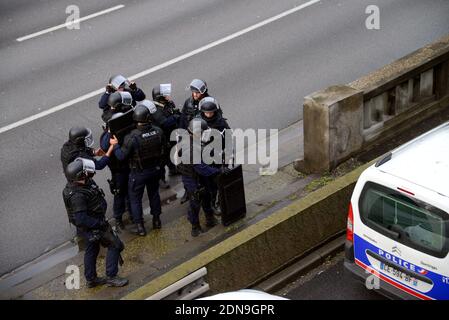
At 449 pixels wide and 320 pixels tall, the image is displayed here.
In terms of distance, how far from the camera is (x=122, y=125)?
379 inches

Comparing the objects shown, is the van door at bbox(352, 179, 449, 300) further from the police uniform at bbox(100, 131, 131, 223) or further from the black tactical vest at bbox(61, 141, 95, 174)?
the black tactical vest at bbox(61, 141, 95, 174)

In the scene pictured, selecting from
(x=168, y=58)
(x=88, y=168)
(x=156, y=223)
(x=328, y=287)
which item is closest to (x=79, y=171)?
(x=88, y=168)

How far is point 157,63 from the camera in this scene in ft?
47.5

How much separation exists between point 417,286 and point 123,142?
3967mm

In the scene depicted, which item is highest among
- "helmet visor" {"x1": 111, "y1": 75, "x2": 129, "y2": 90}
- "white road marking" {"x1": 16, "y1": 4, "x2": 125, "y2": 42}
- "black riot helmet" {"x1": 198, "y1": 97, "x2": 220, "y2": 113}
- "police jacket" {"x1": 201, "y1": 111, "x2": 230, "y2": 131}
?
"white road marking" {"x1": 16, "y1": 4, "x2": 125, "y2": 42}

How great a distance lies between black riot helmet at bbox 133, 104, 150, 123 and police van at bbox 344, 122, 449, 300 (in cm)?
280

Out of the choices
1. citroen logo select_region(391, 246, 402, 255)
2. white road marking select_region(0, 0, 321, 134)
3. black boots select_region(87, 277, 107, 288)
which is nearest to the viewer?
citroen logo select_region(391, 246, 402, 255)

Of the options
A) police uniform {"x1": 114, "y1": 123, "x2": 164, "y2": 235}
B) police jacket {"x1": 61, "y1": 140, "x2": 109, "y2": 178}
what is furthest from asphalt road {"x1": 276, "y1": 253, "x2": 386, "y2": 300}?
police jacket {"x1": 61, "y1": 140, "x2": 109, "y2": 178}

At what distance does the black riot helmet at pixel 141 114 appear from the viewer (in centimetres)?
916

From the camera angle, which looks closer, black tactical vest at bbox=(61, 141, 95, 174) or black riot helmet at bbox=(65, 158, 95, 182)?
black riot helmet at bbox=(65, 158, 95, 182)

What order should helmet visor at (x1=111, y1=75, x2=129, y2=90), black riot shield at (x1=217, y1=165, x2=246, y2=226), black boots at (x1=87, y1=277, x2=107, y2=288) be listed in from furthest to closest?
1. helmet visor at (x1=111, y1=75, x2=129, y2=90)
2. black riot shield at (x1=217, y1=165, x2=246, y2=226)
3. black boots at (x1=87, y1=277, x2=107, y2=288)

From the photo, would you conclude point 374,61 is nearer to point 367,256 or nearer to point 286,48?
point 286,48

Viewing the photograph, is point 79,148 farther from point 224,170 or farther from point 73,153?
point 224,170

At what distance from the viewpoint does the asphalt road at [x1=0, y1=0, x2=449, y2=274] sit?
11.7 m
